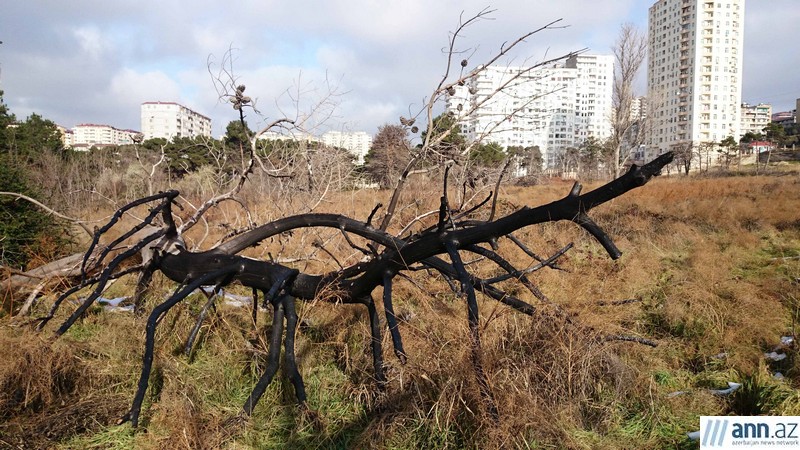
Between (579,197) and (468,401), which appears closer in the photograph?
(579,197)

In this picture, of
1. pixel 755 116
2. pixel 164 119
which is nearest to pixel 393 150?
pixel 164 119

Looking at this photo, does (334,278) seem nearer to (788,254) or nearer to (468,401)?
(468,401)

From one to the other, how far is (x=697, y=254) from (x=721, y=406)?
601 cm

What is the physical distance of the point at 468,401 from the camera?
2.23m

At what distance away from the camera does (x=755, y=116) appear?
11494cm

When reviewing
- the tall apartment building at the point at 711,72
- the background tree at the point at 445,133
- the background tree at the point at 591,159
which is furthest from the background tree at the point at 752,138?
the background tree at the point at 445,133

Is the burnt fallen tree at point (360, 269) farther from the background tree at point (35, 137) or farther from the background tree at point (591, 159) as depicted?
the background tree at point (591, 159)

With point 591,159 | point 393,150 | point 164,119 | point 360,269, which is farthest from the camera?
point 164,119

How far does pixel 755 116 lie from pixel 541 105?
393 ft

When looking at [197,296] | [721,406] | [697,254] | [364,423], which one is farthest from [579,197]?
[697,254]

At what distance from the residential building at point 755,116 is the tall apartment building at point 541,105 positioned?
118ft

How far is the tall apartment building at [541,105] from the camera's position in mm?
4160

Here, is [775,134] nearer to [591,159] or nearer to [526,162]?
[591,159]

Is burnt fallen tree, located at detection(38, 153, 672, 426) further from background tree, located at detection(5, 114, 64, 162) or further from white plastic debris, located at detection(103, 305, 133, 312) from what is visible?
background tree, located at detection(5, 114, 64, 162)
